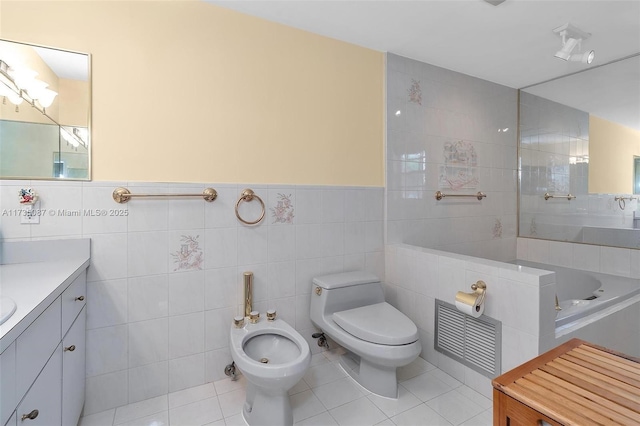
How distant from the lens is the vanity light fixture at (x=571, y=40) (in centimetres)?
188

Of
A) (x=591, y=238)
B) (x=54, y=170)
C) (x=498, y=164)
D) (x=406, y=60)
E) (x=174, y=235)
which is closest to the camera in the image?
(x=54, y=170)

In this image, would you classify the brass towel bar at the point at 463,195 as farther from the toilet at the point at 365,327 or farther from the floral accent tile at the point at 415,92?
the toilet at the point at 365,327

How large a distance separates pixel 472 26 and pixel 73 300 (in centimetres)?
256

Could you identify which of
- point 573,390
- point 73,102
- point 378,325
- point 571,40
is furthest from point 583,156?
point 73,102

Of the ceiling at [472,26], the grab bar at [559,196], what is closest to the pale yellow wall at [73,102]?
the ceiling at [472,26]

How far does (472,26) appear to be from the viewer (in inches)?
77.5

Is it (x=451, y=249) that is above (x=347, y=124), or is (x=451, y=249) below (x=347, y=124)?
below

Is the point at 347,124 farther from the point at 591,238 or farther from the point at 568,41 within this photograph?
the point at 591,238

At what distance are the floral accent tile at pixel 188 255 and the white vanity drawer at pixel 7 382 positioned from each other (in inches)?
37.9

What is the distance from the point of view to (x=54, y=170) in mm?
1467

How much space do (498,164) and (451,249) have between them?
0.95 m

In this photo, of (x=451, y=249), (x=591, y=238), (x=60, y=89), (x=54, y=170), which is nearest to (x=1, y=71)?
(x=60, y=89)

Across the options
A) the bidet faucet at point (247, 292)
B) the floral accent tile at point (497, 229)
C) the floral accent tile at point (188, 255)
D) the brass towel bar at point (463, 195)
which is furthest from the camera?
the floral accent tile at point (497, 229)

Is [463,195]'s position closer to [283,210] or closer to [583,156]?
[583,156]
